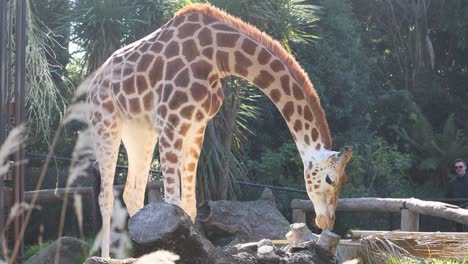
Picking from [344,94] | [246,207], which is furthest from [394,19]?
[246,207]

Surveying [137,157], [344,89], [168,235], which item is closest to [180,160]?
[137,157]

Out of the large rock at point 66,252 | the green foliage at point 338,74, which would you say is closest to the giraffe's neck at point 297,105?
the large rock at point 66,252

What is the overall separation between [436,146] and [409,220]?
6.75 meters

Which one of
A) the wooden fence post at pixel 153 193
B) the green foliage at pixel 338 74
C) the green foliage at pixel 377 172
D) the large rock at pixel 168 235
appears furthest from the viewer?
the green foliage at pixel 338 74

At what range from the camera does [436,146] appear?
43.4 ft

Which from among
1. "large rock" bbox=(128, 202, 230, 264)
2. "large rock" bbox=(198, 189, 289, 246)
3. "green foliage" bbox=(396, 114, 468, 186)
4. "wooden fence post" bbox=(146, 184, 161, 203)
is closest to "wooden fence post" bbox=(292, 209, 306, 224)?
"large rock" bbox=(198, 189, 289, 246)

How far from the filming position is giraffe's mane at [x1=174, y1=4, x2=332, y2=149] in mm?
4996

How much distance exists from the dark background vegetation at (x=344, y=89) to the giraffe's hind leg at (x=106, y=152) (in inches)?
54.4

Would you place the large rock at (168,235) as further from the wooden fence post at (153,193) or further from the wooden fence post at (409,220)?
the wooden fence post at (153,193)

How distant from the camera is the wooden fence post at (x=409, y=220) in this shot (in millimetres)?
6691

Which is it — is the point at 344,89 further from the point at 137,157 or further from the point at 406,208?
the point at 137,157

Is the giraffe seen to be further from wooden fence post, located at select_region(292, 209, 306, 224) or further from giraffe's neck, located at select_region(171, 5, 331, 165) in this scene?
wooden fence post, located at select_region(292, 209, 306, 224)

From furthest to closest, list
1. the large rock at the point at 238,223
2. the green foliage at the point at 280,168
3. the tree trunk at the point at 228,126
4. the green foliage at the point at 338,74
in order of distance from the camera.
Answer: the green foliage at the point at 338,74 → the green foliage at the point at 280,168 → the tree trunk at the point at 228,126 → the large rock at the point at 238,223

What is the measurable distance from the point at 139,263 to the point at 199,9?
368 centimetres
